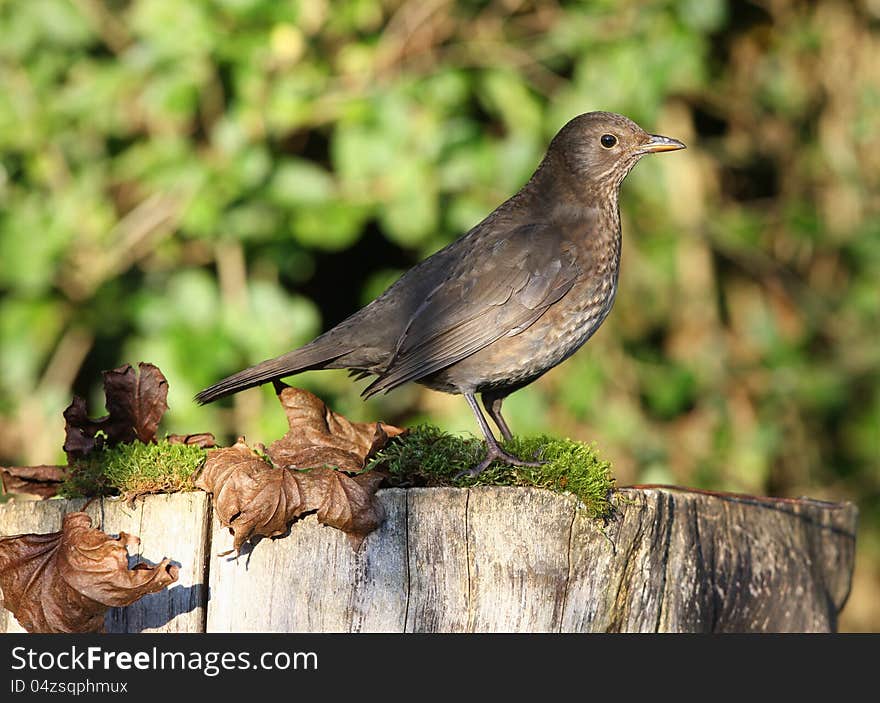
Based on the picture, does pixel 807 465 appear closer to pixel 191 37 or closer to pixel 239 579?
pixel 191 37

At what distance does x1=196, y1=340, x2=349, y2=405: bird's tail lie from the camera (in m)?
3.71

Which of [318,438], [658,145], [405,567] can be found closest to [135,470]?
[318,438]

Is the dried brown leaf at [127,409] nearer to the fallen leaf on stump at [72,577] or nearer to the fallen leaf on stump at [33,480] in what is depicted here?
the fallen leaf on stump at [33,480]

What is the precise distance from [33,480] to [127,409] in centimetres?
45

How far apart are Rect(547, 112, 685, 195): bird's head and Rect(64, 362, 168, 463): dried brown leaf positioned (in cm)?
199

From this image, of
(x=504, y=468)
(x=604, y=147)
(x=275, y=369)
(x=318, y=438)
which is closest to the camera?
(x=504, y=468)

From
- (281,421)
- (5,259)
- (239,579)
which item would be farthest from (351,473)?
(5,259)

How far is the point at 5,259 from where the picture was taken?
546 centimetres

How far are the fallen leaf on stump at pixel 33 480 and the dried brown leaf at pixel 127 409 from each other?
24cm

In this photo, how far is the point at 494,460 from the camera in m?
3.18

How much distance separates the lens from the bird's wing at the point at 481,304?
3947mm

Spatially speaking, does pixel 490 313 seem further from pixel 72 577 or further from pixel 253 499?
pixel 72 577

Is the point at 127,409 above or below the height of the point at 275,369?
below

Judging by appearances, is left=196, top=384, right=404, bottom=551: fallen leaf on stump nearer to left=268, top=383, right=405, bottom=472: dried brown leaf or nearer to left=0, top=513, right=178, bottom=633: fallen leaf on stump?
left=268, top=383, right=405, bottom=472: dried brown leaf
